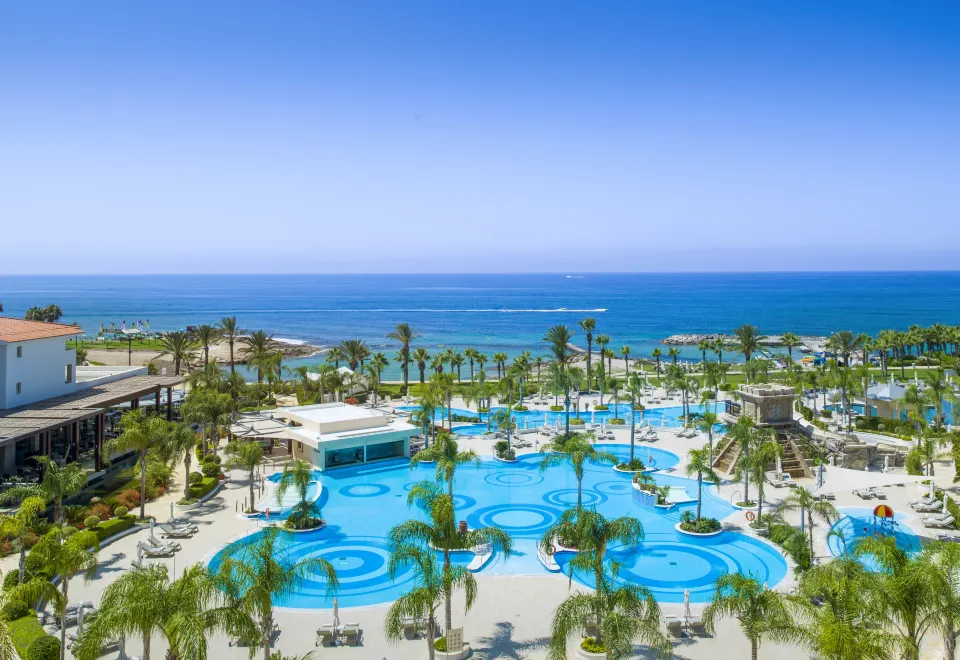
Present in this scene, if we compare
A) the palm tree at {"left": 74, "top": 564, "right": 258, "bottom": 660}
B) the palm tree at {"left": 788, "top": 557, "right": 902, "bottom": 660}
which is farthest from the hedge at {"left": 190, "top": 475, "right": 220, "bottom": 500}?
the palm tree at {"left": 788, "top": 557, "right": 902, "bottom": 660}

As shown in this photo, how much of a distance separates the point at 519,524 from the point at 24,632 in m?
20.2

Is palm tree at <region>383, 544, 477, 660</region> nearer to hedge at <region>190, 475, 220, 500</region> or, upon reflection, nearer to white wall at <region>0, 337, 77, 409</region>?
hedge at <region>190, 475, 220, 500</region>

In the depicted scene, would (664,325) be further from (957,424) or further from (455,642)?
(455,642)

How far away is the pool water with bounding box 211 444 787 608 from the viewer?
86.2 ft

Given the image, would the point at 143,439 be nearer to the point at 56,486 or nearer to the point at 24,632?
the point at 56,486

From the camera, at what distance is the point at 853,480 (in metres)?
37.6

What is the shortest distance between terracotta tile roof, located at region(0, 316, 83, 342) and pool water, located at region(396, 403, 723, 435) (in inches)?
999

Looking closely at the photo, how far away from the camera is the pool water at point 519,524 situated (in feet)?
86.2

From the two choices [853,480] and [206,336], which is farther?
[206,336]

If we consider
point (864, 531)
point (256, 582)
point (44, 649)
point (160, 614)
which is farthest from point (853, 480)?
A: point (44, 649)

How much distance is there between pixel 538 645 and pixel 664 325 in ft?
495

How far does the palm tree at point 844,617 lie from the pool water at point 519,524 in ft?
25.9

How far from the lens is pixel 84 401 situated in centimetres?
3669

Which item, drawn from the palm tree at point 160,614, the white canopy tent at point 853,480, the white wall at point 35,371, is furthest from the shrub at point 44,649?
the white canopy tent at point 853,480
